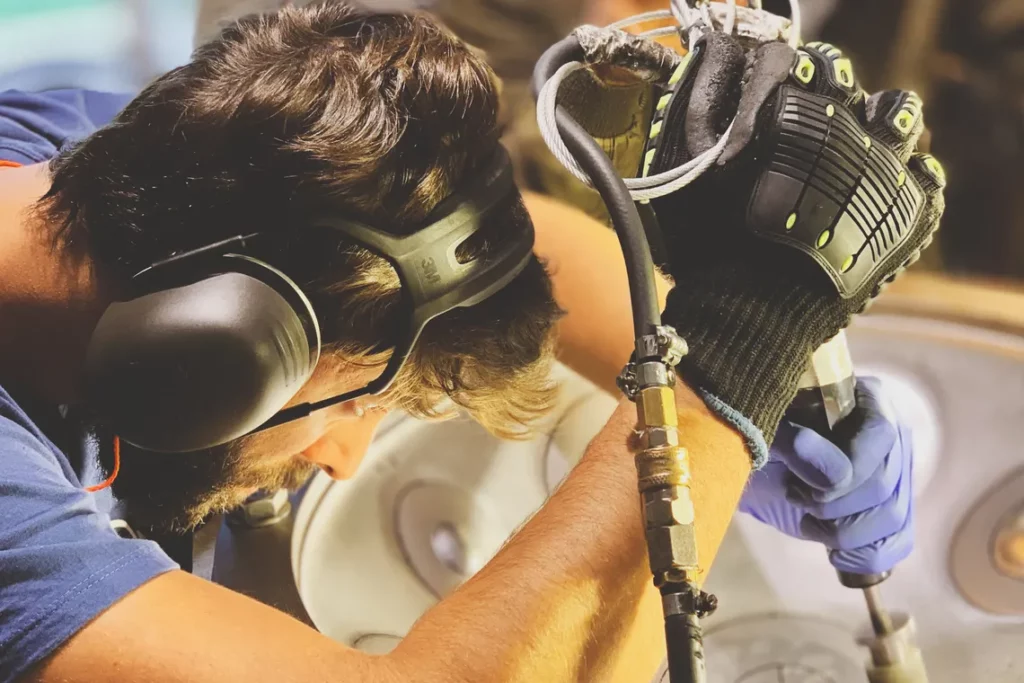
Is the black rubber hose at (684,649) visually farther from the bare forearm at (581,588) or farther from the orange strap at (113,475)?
the orange strap at (113,475)

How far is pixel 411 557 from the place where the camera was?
0.73m

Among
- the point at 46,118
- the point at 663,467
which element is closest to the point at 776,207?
the point at 663,467

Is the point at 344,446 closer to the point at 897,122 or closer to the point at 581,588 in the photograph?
the point at 581,588

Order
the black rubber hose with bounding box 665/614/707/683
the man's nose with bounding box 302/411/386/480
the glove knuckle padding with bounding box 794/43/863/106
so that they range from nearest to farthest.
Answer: the black rubber hose with bounding box 665/614/707/683 < the glove knuckle padding with bounding box 794/43/863/106 < the man's nose with bounding box 302/411/386/480

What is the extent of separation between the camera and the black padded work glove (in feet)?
1.47

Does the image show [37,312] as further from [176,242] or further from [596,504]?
[596,504]

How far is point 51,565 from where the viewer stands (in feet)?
1.31

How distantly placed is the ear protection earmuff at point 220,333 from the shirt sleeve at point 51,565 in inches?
2.1

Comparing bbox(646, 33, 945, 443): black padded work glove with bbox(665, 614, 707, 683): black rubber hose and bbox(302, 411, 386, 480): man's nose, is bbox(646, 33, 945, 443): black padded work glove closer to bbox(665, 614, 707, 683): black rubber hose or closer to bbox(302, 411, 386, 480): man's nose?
bbox(665, 614, 707, 683): black rubber hose

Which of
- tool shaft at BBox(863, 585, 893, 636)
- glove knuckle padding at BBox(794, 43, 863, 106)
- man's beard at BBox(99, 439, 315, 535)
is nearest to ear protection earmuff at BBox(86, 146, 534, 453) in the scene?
man's beard at BBox(99, 439, 315, 535)

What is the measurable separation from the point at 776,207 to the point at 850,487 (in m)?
0.24

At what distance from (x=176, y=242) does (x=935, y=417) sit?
2.05 feet

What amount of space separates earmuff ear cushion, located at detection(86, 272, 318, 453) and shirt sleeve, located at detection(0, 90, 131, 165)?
321 millimetres

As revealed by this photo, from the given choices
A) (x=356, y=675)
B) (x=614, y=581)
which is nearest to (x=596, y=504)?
(x=614, y=581)
